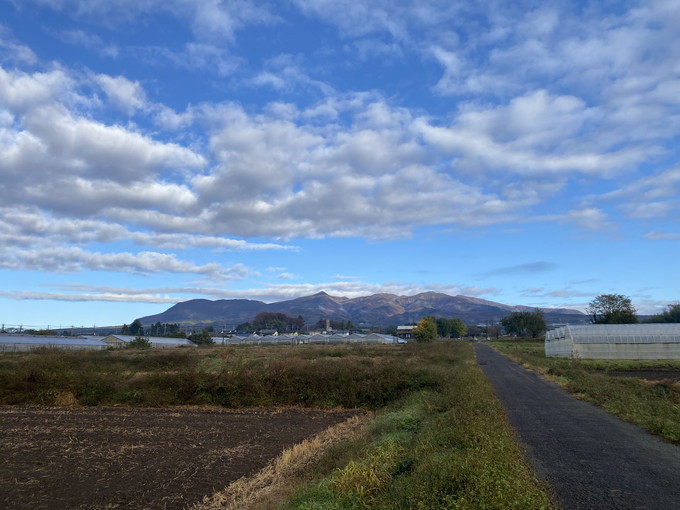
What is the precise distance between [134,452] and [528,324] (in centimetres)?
13299

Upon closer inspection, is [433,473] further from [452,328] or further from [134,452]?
[452,328]

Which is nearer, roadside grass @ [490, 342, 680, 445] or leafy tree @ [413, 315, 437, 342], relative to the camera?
roadside grass @ [490, 342, 680, 445]

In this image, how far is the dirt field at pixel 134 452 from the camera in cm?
946

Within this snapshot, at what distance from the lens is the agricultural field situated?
23.2 ft

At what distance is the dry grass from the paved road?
5.10 m

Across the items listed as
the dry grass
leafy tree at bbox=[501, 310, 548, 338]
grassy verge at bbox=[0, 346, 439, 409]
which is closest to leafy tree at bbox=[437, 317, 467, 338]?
leafy tree at bbox=[501, 310, 548, 338]

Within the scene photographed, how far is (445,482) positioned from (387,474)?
2.21 m

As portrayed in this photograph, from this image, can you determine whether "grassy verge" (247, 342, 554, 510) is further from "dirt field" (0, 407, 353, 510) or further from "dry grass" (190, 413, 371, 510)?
"dirt field" (0, 407, 353, 510)

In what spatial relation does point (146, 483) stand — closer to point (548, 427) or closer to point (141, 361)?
point (548, 427)

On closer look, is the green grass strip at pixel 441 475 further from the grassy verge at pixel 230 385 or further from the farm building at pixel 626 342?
the farm building at pixel 626 342

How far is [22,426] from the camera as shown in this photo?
1731 cm

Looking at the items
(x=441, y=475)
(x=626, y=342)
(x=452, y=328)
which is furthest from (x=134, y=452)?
(x=452, y=328)

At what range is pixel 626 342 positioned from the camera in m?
45.6

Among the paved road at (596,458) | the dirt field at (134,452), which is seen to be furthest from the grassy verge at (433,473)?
the dirt field at (134,452)
